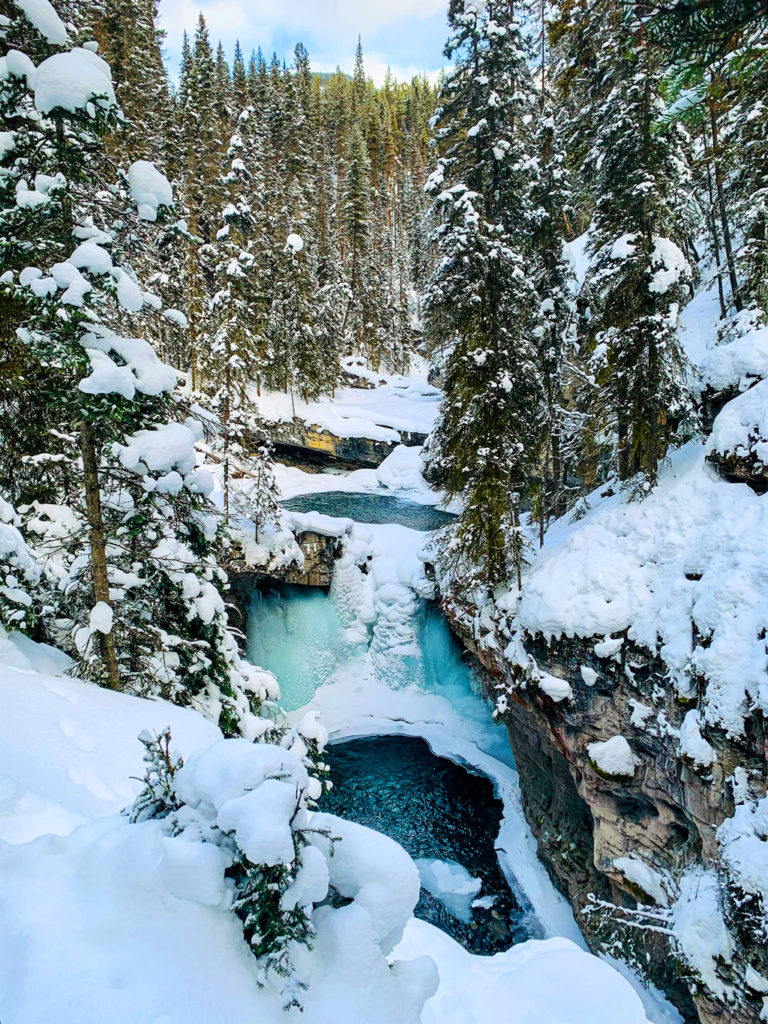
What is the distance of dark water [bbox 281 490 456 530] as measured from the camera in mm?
27438

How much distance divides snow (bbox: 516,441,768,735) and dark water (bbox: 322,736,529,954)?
256 inches

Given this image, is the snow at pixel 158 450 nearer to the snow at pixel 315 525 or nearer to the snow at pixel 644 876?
the snow at pixel 644 876

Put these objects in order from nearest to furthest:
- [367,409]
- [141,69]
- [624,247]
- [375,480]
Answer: [624,247] → [141,69] → [375,480] → [367,409]

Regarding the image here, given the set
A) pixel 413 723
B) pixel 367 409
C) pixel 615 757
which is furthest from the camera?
pixel 367 409

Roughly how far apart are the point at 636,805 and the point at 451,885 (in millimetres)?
5361

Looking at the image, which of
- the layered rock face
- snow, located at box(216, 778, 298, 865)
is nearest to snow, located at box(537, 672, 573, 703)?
the layered rock face

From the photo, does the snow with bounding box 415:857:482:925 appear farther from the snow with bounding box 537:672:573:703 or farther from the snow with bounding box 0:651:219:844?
the snow with bounding box 0:651:219:844

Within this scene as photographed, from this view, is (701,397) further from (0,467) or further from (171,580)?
(0,467)

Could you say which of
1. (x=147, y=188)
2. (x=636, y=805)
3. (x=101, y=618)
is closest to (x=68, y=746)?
(x=101, y=618)

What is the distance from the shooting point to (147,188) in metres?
5.98

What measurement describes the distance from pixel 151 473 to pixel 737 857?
359 inches

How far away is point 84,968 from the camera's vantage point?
7.98 ft

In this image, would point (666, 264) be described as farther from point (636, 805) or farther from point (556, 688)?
point (636, 805)

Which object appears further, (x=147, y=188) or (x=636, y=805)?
(x=636, y=805)
